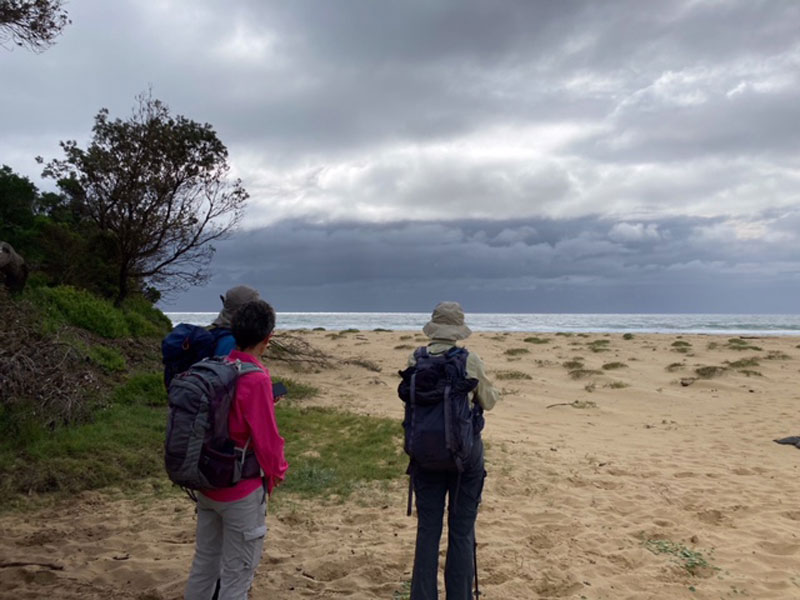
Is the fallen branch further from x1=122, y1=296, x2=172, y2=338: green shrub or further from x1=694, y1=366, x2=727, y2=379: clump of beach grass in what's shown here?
x1=694, y1=366, x2=727, y2=379: clump of beach grass

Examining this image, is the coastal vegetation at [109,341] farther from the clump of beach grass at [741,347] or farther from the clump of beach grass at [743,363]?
the clump of beach grass at [741,347]

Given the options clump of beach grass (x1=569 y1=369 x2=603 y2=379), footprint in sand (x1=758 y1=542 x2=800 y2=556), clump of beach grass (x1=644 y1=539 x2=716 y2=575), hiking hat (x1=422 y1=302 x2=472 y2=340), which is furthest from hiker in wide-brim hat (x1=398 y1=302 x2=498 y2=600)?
clump of beach grass (x1=569 y1=369 x2=603 y2=379)

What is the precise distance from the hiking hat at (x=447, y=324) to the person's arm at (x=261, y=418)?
4.00ft

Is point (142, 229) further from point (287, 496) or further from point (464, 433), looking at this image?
point (464, 433)

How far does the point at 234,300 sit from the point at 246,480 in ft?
3.36

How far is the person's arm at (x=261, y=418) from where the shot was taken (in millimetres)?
3008

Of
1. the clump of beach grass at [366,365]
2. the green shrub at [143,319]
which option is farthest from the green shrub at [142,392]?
the clump of beach grass at [366,365]

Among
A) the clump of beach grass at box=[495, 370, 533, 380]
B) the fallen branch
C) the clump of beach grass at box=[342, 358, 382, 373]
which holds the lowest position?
the fallen branch

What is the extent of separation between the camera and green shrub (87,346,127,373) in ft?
37.0

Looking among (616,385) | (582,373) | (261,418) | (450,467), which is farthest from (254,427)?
(582,373)

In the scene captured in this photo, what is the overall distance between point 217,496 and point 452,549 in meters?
1.61

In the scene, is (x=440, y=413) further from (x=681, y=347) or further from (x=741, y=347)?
(x=741, y=347)

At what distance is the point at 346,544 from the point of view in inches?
209

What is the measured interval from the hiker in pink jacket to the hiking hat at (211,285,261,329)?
282 mm
